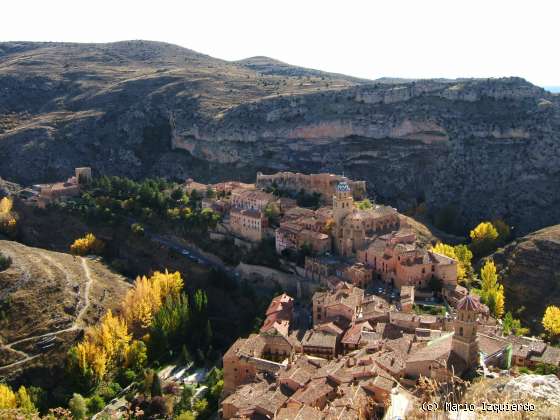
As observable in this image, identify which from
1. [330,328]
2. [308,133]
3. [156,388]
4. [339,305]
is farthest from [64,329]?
[308,133]

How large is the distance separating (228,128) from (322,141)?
16308 millimetres

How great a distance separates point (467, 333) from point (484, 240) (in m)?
37.6

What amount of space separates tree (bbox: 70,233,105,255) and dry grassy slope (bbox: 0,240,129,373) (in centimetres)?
657

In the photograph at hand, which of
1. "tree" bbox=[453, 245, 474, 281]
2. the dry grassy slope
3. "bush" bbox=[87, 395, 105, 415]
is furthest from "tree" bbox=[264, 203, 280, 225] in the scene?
"bush" bbox=[87, 395, 105, 415]

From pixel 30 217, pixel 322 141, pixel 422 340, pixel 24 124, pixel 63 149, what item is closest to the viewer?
pixel 422 340

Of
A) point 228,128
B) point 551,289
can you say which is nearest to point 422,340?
point 551,289

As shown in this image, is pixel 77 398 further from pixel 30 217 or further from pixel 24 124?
pixel 24 124

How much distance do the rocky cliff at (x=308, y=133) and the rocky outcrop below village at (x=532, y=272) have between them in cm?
1345

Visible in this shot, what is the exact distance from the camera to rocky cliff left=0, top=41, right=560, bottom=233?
80.4 metres

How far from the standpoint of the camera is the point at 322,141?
9381cm

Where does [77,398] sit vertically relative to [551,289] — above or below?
below

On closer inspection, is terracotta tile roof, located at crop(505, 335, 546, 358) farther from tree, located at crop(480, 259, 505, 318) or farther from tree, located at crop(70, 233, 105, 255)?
tree, located at crop(70, 233, 105, 255)

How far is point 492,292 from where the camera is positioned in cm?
4609

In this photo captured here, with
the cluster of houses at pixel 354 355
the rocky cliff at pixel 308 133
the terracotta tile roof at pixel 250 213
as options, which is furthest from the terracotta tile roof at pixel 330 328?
the rocky cliff at pixel 308 133
